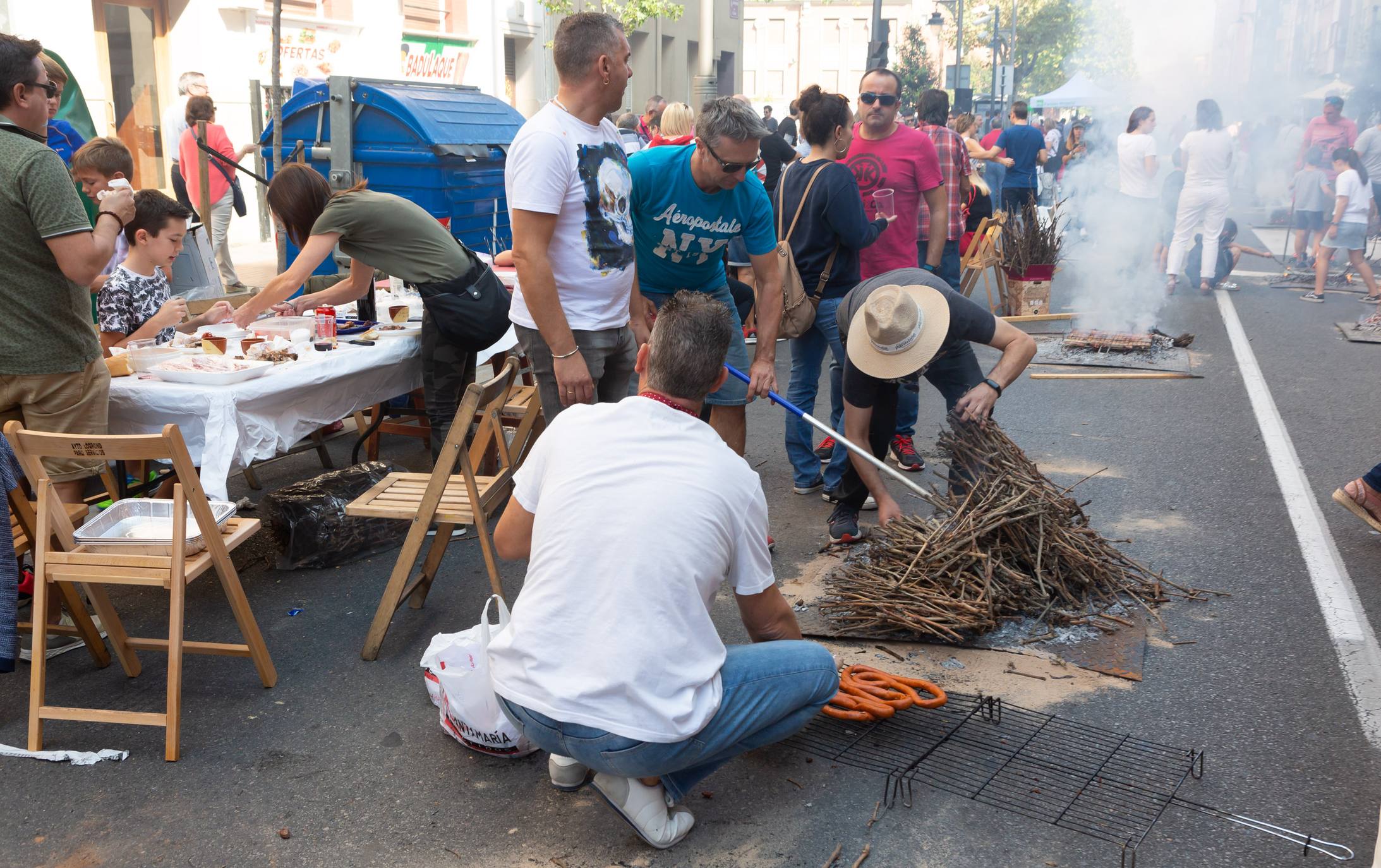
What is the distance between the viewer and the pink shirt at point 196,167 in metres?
10.2

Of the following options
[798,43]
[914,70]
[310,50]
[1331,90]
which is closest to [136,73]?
[310,50]

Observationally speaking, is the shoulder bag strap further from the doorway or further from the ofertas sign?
the ofertas sign

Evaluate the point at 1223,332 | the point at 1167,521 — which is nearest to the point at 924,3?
the point at 1223,332

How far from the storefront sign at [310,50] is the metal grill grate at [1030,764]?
15367 millimetres

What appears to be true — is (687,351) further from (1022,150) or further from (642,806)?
(1022,150)

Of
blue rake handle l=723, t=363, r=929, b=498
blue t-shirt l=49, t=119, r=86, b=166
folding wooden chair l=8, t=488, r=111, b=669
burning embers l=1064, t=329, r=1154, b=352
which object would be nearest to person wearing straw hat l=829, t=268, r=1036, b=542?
blue rake handle l=723, t=363, r=929, b=498

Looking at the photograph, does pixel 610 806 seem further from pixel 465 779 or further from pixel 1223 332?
pixel 1223 332

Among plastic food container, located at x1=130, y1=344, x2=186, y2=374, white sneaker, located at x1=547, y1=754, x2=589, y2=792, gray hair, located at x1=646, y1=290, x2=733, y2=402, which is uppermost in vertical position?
gray hair, located at x1=646, y1=290, x2=733, y2=402

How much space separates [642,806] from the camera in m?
2.81

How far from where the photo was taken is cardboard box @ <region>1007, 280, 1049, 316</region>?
1093 cm

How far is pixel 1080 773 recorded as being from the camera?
3.19 meters

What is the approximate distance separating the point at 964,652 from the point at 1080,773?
2.78 ft

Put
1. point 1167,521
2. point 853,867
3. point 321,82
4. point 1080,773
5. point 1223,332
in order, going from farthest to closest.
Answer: point 1223,332 → point 321,82 → point 1167,521 → point 1080,773 → point 853,867

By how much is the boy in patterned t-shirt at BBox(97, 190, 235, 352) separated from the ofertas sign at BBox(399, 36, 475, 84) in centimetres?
1497
